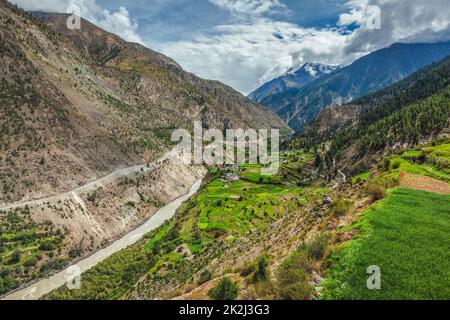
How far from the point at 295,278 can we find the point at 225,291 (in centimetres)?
464

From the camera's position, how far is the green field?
52.8 feet

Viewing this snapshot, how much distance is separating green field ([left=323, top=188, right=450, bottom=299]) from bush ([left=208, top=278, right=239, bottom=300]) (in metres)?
5.77

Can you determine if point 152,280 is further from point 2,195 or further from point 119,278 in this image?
point 2,195

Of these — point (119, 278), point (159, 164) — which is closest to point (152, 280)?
point (119, 278)

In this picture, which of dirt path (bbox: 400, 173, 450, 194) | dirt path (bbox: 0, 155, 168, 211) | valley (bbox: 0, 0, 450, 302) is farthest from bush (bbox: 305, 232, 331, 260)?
dirt path (bbox: 0, 155, 168, 211)

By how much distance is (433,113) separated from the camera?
336 ft

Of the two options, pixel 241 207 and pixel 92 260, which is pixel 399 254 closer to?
pixel 241 207

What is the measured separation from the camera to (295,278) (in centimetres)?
1908

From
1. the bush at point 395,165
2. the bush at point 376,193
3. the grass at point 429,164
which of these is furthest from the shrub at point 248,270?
the bush at point 395,165

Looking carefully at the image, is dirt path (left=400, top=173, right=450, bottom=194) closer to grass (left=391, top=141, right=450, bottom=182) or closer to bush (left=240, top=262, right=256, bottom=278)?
grass (left=391, top=141, right=450, bottom=182)

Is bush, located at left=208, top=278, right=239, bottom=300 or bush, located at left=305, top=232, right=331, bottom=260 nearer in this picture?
bush, located at left=208, top=278, right=239, bottom=300

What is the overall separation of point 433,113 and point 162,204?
305 feet

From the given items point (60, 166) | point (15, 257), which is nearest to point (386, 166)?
point (15, 257)

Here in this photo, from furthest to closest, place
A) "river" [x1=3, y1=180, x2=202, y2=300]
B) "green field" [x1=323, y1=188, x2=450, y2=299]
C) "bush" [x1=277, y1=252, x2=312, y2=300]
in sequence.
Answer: "river" [x1=3, y1=180, x2=202, y2=300]
"bush" [x1=277, y1=252, x2=312, y2=300]
"green field" [x1=323, y1=188, x2=450, y2=299]
